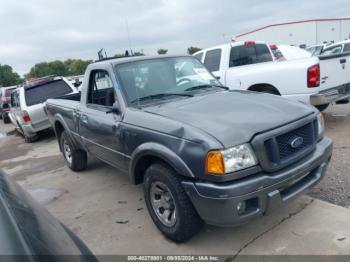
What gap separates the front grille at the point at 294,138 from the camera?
2902 mm

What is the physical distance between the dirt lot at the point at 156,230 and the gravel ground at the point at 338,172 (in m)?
0.01

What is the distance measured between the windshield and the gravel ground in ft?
6.15

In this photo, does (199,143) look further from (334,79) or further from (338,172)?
(334,79)

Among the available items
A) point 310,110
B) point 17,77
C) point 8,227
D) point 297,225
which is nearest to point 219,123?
point 310,110

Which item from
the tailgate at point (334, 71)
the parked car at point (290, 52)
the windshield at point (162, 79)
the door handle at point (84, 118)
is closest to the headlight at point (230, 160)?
the windshield at point (162, 79)

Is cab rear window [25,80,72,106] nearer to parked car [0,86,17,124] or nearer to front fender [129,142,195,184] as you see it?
parked car [0,86,17,124]

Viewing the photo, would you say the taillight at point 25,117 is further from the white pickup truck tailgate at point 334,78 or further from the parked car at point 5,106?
the white pickup truck tailgate at point 334,78

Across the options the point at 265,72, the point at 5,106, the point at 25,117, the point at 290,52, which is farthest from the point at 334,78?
the point at 5,106

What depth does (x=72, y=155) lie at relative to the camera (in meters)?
5.84

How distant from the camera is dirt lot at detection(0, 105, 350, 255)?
3.13 m

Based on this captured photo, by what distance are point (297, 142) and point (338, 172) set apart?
190cm

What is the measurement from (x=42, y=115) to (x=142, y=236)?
6.88 metres

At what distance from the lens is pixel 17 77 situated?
63.3 metres

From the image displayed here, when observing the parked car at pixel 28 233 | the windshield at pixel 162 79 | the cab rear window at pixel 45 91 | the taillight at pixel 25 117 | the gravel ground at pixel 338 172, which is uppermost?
the windshield at pixel 162 79
